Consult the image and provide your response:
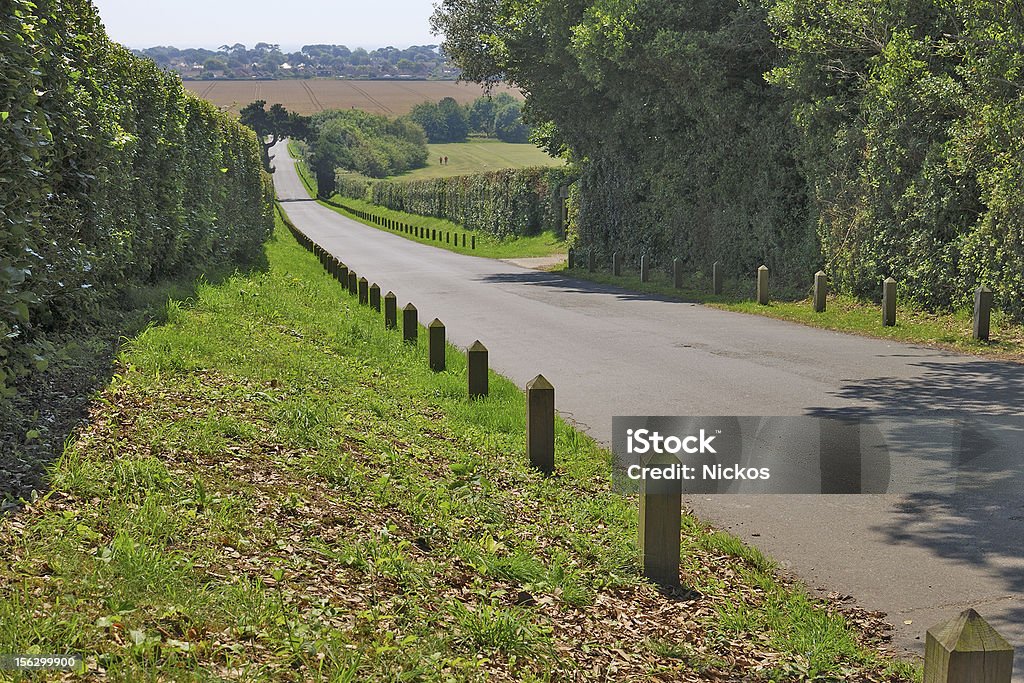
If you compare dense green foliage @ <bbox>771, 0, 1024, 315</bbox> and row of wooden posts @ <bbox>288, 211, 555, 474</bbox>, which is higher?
dense green foliage @ <bbox>771, 0, 1024, 315</bbox>

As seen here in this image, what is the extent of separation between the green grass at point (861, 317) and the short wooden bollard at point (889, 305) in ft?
0.38

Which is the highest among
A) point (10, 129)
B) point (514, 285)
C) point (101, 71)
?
point (101, 71)

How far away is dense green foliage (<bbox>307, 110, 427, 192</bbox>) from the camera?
128 meters

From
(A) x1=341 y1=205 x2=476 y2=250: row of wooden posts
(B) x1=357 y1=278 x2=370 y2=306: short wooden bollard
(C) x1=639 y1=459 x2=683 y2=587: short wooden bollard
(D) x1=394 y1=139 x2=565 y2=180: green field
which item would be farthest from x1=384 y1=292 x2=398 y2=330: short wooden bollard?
(D) x1=394 y1=139 x2=565 y2=180: green field

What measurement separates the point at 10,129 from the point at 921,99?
15.4m

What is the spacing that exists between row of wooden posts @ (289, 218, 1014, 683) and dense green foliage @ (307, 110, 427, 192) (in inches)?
4672

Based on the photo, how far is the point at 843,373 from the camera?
39.5ft

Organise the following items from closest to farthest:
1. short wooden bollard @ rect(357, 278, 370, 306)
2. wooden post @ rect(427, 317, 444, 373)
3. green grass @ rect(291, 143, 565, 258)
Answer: wooden post @ rect(427, 317, 444, 373), short wooden bollard @ rect(357, 278, 370, 306), green grass @ rect(291, 143, 565, 258)

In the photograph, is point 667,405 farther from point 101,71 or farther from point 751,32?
point 751,32

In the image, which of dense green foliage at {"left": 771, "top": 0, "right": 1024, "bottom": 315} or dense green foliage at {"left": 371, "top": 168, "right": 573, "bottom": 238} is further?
dense green foliage at {"left": 371, "top": 168, "right": 573, "bottom": 238}

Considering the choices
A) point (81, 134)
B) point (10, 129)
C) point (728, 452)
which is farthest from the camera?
point (81, 134)

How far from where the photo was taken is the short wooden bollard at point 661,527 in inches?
225

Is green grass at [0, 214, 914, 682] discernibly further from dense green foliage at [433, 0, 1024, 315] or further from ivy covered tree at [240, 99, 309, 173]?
ivy covered tree at [240, 99, 309, 173]

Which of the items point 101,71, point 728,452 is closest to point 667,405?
point 728,452
